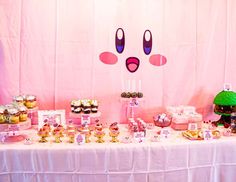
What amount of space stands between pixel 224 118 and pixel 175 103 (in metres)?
0.42

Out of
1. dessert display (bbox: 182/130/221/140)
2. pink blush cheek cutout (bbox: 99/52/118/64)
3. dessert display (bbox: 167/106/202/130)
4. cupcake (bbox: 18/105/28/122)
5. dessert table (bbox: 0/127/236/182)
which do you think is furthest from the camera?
pink blush cheek cutout (bbox: 99/52/118/64)

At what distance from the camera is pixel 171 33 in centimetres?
237

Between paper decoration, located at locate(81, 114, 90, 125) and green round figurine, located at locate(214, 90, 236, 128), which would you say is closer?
paper decoration, located at locate(81, 114, 90, 125)

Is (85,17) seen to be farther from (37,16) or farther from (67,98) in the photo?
(67,98)

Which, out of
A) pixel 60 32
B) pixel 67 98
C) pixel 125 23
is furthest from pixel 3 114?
pixel 125 23

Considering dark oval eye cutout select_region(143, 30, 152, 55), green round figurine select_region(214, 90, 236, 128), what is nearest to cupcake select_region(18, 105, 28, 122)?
dark oval eye cutout select_region(143, 30, 152, 55)

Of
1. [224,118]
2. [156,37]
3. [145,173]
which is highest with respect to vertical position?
[156,37]

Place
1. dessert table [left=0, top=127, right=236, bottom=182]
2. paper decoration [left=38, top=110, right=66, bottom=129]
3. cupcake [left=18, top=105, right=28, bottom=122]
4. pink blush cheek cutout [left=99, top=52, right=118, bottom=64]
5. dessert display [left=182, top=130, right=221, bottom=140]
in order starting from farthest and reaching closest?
pink blush cheek cutout [left=99, top=52, right=118, bottom=64]
paper decoration [left=38, top=110, right=66, bottom=129]
dessert display [left=182, top=130, right=221, bottom=140]
cupcake [left=18, top=105, right=28, bottom=122]
dessert table [left=0, top=127, right=236, bottom=182]

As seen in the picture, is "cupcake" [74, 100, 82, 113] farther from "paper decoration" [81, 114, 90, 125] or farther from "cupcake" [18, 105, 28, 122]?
"cupcake" [18, 105, 28, 122]

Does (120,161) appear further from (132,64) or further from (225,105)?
(225,105)

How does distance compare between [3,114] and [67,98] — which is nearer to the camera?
[3,114]

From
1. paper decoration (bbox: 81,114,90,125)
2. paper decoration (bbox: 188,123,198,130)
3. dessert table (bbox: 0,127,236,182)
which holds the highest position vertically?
paper decoration (bbox: 81,114,90,125)

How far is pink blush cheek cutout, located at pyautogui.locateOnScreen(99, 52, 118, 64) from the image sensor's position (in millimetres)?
2271

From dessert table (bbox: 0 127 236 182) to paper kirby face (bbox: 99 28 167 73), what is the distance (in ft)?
2.34
